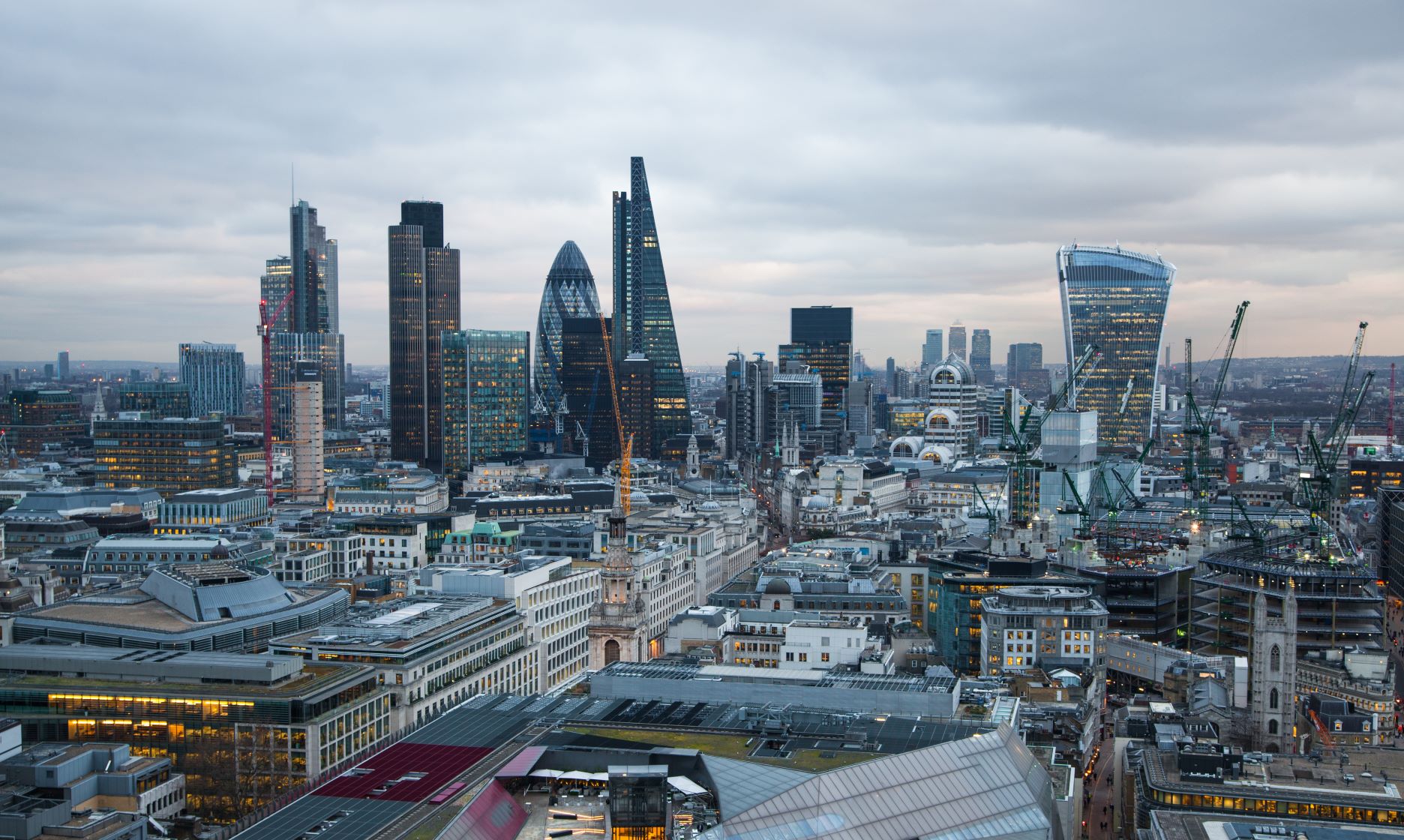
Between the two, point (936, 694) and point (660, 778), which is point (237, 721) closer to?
point (660, 778)

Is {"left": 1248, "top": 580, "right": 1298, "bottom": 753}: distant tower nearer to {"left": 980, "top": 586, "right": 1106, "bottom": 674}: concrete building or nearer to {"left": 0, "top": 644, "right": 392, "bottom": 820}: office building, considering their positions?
{"left": 980, "top": 586, "right": 1106, "bottom": 674}: concrete building

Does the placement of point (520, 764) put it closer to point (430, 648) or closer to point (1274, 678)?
point (430, 648)

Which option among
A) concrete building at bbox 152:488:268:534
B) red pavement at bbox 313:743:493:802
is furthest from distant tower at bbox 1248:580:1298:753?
concrete building at bbox 152:488:268:534

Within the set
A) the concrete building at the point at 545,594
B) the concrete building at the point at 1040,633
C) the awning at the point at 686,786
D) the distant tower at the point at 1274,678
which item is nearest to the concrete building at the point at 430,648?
the concrete building at the point at 545,594

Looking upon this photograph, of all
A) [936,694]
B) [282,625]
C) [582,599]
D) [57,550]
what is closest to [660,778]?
[936,694]

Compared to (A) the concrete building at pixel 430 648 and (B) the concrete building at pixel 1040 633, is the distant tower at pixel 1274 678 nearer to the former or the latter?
(B) the concrete building at pixel 1040 633
